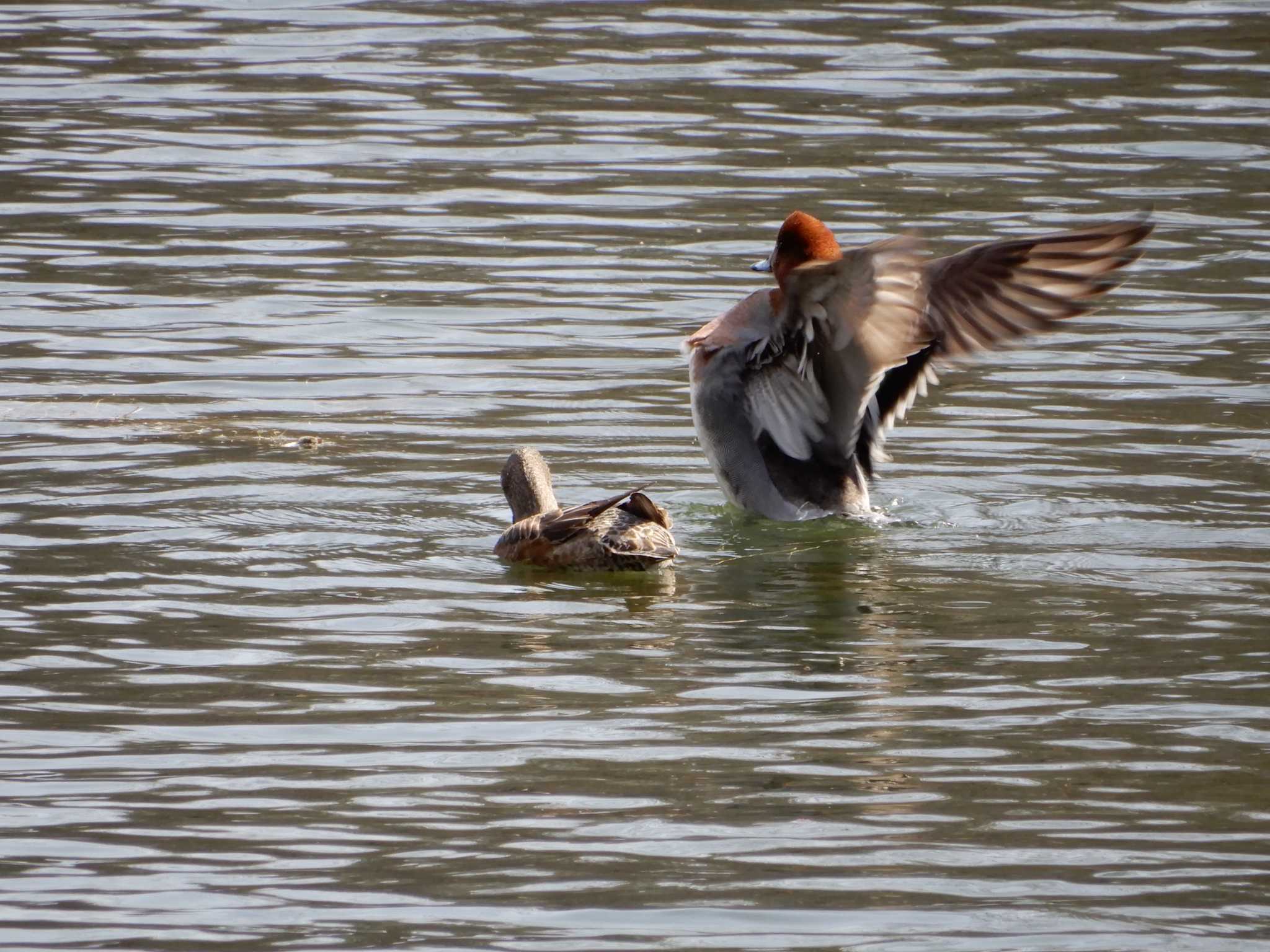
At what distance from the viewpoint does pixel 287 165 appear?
49.7 ft

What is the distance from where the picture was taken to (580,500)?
900 centimetres

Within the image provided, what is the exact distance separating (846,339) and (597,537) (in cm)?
120

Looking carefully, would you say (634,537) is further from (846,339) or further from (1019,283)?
(1019,283)

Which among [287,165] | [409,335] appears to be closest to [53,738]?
[409,335]

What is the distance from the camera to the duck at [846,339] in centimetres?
812

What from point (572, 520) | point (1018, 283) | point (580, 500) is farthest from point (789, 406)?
point (572, 520)

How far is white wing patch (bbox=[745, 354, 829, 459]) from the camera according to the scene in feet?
28.9

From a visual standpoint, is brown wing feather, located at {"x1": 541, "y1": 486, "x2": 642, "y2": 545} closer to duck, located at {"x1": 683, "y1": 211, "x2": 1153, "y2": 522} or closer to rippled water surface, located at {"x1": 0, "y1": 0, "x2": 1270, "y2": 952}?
rippled water surface, located at {"x1": 0, "y1": 0, "x2": 1270, "y2": 952}

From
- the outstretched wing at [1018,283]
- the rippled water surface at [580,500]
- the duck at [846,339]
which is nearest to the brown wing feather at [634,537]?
the rippled water surface at [580,500]

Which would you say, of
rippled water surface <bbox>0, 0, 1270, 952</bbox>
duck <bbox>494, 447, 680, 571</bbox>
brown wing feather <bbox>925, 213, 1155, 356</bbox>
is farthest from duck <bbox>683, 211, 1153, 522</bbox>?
duck <bbox>494, 447, 680, 571</bbox>

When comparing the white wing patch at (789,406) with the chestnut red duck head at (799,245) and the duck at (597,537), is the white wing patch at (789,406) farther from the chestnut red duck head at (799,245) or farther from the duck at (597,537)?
the duck at (597,537)

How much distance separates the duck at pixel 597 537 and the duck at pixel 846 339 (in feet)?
3.07

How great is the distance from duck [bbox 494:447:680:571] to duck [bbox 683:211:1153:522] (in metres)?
0.93

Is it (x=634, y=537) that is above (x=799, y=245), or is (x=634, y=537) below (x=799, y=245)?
below
